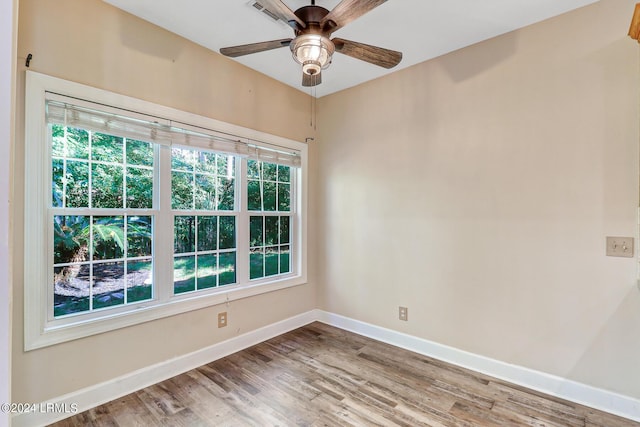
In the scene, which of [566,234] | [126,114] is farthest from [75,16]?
[566,234]

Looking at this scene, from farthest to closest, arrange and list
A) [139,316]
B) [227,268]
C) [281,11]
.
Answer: [227,268]
[139,316]
[281,11]

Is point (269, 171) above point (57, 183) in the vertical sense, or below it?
above

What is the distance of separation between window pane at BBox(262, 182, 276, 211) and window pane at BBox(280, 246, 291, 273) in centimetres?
50

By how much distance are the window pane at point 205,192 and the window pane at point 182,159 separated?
13 cm

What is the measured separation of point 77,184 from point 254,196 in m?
1.48

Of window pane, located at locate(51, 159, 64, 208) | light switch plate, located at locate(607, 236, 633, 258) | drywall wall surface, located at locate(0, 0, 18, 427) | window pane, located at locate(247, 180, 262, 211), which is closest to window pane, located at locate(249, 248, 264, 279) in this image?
window pane, located at locate(247, 180, 262, 211)

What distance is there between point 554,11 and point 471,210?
1.54 m

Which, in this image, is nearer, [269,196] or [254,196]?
[254,196]

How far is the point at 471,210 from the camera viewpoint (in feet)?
8.39

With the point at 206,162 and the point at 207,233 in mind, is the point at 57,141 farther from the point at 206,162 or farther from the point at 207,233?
the point at 207,233

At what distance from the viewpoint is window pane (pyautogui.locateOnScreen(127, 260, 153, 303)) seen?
2.27 meters

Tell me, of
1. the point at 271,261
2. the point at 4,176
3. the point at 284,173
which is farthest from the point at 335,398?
the point at 284,173

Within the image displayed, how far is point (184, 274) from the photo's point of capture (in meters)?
2.58

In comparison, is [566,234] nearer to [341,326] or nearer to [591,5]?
[591,5]
